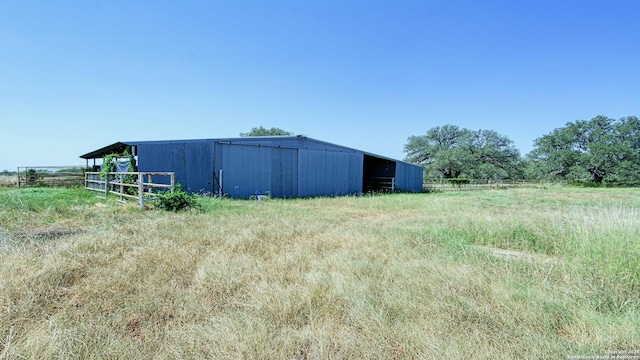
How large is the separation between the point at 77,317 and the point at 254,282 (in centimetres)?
160

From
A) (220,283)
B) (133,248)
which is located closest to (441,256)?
(220,283)

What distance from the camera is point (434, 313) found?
2.67 meters

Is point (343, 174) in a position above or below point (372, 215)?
above

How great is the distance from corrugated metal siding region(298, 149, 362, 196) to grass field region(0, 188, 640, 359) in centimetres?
1115

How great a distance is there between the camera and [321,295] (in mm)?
3051

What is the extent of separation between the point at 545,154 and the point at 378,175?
3054cm

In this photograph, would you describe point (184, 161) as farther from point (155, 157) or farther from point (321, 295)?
point (321, 295)

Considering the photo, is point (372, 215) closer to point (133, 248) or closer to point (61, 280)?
point (133, 248)

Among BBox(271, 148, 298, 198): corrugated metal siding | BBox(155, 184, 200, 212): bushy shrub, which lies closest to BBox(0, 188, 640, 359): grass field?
BBox(155, 184, 200, 212): bushy shrub

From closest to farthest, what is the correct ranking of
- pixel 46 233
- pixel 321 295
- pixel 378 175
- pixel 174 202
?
pixel 321 295 → pixel 46 233 → pixel 174 202 → pixel 378 175

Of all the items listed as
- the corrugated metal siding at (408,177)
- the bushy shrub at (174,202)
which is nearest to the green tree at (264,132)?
the corrugated metal siding at (408,177)

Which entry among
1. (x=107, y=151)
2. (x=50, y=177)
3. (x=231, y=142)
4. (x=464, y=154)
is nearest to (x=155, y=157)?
(x=231, y=142)

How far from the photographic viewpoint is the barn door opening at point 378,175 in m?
22.0

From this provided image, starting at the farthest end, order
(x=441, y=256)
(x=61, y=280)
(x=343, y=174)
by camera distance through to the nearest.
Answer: (x=343, y=174), (x=441, y=256), (x=61, y=280)
